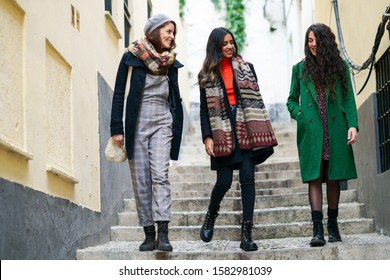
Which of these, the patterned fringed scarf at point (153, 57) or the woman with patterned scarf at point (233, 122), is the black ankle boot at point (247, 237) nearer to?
the woman with patterned scarf at point (233, 122)

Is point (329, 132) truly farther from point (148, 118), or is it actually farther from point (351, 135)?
point (148, 118)

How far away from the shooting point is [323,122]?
18.0ft

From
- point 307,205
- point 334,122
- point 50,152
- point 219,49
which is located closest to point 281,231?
point 307,205

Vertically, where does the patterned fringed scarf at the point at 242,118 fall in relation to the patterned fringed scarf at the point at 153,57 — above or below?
below

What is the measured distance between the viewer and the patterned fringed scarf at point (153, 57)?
527 centimetres

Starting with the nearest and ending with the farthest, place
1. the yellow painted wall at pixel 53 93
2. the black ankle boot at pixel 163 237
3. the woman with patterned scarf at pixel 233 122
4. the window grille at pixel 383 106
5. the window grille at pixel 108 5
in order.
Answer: the yellow painted wall at pixel 53 93, the black ankle boot at pixel 163 237, the woman with patterned scarf at pixel 233 122, the window grille at pixel 383 106, the window grille at pixel 108 5

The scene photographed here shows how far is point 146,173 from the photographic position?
5301 millimetres

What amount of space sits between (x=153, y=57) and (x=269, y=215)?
216 centimetres

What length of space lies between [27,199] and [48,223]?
46 cm

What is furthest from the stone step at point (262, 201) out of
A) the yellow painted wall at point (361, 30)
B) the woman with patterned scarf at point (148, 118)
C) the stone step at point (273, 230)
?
the woman with patterned scarf at point (148, 118)

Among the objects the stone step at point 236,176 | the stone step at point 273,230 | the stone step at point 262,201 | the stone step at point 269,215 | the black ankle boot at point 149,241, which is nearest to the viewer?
the black ankle boot at point 149,241

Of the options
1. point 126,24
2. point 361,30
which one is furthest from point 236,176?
point 126,24

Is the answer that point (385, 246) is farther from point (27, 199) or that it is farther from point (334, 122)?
point (27, 199)

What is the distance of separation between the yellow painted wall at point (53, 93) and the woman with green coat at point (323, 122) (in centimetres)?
173
